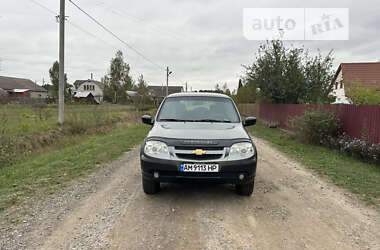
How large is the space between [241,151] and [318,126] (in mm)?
6936

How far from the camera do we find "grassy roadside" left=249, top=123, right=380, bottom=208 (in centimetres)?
454

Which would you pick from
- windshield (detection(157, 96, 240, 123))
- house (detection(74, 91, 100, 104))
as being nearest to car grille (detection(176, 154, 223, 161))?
windshield (detection(157, 96, 240, 123))

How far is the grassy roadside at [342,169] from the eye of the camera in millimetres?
4543

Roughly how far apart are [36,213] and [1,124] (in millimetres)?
7124

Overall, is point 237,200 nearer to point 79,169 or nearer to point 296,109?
point 79,169

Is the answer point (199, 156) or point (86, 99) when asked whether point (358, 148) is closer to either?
point (199, 156)

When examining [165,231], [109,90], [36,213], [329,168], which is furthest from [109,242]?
[109,90]

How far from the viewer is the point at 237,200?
3.93 meters

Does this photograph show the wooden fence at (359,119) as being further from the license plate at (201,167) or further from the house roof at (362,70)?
the house roof at (362,70)

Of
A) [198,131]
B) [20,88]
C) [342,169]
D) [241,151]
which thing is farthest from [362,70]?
[20,88]

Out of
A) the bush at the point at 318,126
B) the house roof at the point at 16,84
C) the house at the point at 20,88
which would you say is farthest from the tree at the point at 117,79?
the bush at the point at 318,126

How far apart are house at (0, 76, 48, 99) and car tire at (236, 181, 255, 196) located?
6139 centimetres

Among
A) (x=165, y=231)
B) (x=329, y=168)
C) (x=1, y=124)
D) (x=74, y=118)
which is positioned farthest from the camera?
(x=74, y=118)

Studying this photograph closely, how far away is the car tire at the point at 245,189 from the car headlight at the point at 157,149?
4.46 feet
